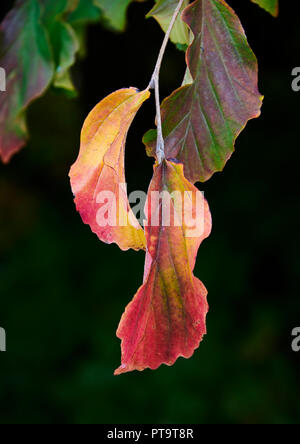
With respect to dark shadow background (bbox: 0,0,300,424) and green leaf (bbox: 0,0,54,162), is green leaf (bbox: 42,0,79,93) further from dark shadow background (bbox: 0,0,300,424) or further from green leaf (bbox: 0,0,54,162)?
dark shadow background (bbox: 0,0,300,424)

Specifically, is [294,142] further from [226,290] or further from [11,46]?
[11,46]

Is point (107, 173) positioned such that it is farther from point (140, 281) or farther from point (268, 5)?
point (140, 281)

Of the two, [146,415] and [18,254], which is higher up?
[18,254]

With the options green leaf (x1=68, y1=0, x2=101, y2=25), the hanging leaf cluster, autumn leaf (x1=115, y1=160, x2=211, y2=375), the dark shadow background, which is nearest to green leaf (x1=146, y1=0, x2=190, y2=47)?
the hanging leaf cluster

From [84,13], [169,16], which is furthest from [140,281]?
[169,16]

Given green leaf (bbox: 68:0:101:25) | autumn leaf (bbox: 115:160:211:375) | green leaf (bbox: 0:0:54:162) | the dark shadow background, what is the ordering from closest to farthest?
autumn leaf (bbox: 115:160:211:375) → green leaf (bbox: 0:0:54:162) → green leaf (bbox: 68:0:101:25) → the dark shadow background

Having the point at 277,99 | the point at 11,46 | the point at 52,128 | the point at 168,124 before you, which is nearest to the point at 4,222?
the point at 52,128

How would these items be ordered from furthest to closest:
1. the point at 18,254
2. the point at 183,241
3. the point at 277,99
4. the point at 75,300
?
1. the point at 18,254
2. the point at 75,300
3. the point at 277,99
4. the point at 183,241
